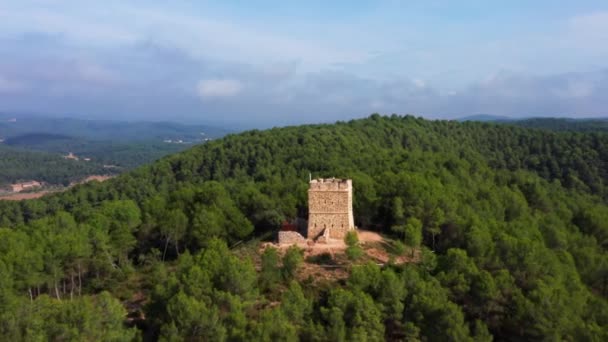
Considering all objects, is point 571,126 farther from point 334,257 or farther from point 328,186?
point 334,257

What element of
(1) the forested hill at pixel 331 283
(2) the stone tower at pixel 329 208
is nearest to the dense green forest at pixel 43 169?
(1) the forested hill at pixel 331 283

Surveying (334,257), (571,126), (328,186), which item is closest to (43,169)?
(328,186)

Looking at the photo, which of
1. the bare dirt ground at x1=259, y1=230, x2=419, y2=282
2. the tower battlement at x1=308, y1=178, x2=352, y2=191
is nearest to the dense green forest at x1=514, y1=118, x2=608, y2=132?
the bare dirt ground at x1=259, y1=230, x2=419, y2=282

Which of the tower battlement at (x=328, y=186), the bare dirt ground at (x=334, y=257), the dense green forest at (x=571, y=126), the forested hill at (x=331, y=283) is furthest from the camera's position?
the dense green forest at (x=571, y=126)

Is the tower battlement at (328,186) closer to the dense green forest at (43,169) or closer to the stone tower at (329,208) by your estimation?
the stone tower at (329,208)

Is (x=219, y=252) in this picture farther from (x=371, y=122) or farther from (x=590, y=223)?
(x=371, y=122)

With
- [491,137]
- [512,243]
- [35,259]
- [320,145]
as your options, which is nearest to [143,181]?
[320,145]
